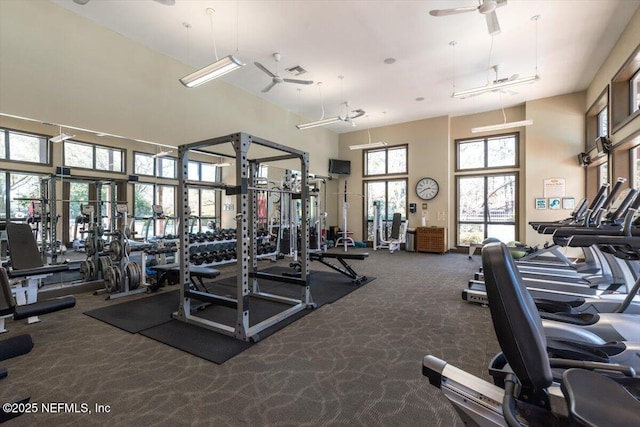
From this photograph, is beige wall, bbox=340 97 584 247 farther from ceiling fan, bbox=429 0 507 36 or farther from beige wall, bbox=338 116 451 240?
ceiling fan, bbox=429 0 507 36

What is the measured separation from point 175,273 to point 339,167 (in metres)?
7.19

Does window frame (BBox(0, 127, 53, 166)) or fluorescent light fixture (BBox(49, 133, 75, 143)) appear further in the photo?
fluorescent light fixture (BBox(49, 133, 75, 143))

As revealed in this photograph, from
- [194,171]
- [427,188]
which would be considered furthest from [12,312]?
[427,188]

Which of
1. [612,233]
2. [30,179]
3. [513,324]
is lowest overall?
[513,324]

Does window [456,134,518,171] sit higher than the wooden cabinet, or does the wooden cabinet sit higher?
window [456,134,518,171]

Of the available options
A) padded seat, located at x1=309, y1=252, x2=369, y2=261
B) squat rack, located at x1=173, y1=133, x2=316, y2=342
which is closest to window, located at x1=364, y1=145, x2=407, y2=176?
padded seat, located at x1=309, y1=252, x2=369, y2=261

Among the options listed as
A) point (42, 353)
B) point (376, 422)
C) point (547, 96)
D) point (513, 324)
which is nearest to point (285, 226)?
point (42, 353)

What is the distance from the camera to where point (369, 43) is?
4957 millimetres

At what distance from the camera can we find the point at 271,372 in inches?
86.5

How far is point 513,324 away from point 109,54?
6.22 meters

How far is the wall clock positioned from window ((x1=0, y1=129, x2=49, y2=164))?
872 cm

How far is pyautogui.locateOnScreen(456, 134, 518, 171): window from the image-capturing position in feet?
26.7

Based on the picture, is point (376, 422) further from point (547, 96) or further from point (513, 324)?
point (547, 96)

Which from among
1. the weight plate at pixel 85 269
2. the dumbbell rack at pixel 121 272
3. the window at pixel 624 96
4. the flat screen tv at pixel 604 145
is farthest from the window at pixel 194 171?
the flat screen tv at pixel 604 145
